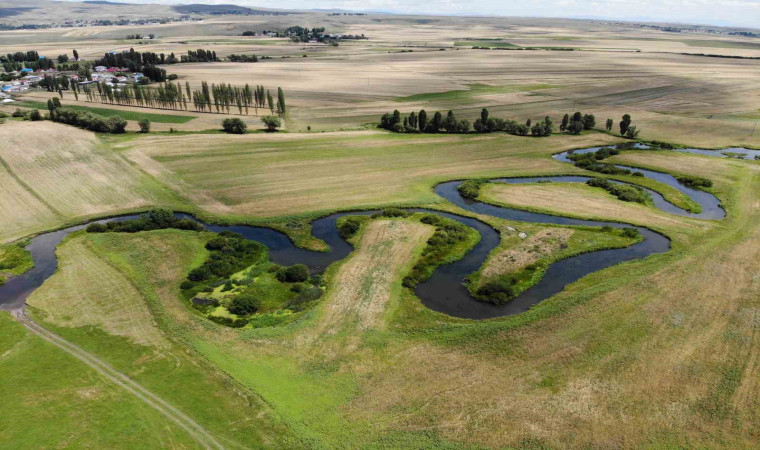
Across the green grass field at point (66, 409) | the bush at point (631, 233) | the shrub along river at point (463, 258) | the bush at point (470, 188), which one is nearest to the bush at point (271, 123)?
the shrub along river at point (463, 258)

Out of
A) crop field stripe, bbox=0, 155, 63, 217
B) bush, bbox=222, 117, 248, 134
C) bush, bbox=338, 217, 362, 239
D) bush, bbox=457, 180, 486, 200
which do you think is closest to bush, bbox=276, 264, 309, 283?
bush, bbox=338, 217, 362, 239

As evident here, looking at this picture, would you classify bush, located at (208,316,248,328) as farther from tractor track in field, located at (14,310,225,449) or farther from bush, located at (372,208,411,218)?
bush, located at (372,208,411,218)

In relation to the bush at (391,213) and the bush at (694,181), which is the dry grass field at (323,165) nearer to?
the bush at (391,213)

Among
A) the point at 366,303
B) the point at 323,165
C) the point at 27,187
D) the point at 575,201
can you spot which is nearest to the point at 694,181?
the point at 575,201

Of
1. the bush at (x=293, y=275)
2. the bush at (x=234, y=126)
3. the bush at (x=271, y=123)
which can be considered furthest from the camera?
the bush at (x=271, y=123)

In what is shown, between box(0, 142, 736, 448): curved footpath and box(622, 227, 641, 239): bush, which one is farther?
box(622, 227, 641, 239): bush

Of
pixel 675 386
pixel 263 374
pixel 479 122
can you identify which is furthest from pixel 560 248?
pixel 479 122
